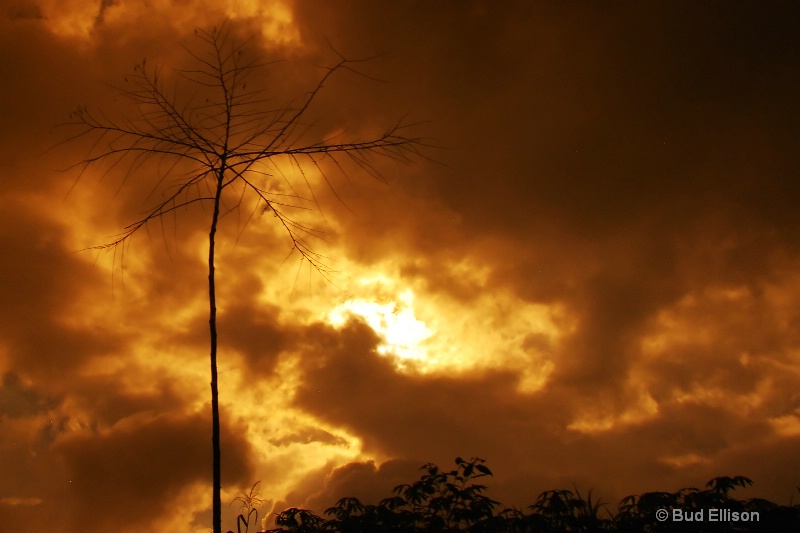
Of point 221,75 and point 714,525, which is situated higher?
point 221,75

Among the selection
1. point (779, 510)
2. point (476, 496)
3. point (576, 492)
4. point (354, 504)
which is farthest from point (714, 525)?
point (354, 504)

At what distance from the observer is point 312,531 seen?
17.5 feet

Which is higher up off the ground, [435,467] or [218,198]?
[218,198]

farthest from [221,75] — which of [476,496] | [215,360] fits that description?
[476,496]

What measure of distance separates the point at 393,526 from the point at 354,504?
582 millimetres

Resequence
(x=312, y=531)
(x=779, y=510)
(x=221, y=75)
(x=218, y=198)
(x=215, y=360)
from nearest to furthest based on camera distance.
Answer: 1. (x=215, y=360)
2. (x=218, y=198)
3. (x=221, y=75)
4. (x=779, y=510)
5. (x=312, y=531)

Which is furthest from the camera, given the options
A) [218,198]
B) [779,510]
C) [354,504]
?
[354,504]

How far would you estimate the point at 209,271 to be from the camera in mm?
3605

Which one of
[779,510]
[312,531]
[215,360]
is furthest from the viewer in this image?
[312,531]

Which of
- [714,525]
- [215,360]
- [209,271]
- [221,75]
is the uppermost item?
[221,75]

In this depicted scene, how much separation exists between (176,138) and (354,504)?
3.70 m

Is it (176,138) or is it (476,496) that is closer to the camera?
(176,138)

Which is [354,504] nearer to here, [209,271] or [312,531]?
[312,531]

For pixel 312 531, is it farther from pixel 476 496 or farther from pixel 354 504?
pixel 476 496
